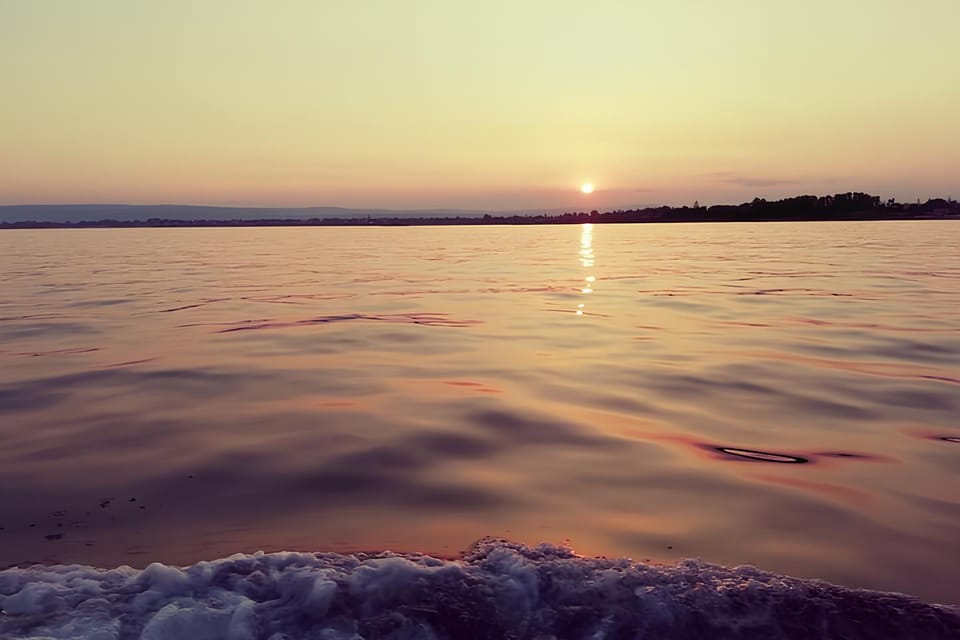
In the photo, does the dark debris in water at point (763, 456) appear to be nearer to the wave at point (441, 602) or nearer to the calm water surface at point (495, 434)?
the calm water surface at point (495, 434)

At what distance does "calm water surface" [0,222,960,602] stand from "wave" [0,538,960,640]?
0.88 ft

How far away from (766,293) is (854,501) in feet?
34.2

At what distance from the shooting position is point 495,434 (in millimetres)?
4969

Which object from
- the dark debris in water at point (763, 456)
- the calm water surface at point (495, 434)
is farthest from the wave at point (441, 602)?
the dark debris in water at point (763, 456)

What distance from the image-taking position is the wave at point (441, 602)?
248 centimetres

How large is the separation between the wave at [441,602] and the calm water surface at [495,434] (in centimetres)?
27

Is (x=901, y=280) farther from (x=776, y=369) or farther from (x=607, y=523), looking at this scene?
(x=607, y=523)

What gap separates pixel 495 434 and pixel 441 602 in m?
2.33

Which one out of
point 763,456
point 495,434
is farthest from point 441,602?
point 763,456

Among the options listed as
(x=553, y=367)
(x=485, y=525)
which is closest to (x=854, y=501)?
(x=485, y=525)

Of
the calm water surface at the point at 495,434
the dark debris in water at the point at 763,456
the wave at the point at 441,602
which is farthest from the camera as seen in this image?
the dark debris in water at the point at 763,456

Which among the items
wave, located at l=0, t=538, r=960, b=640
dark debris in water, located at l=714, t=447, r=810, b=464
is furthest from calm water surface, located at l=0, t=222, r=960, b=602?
wave, located at l=0, t=538, r=960, b=640

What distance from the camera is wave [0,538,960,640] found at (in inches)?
97.7

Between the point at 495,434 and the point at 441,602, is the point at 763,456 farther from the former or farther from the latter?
the point at 441,602
